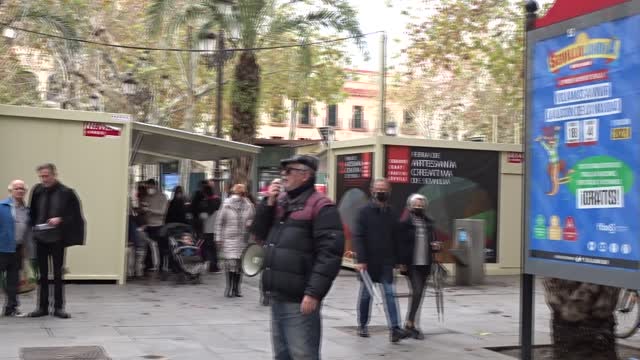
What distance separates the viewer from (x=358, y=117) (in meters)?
63.6

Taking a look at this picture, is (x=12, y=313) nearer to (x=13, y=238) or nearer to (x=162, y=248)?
(x=13, y=238)

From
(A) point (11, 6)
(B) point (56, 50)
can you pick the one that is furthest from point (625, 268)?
(B) point (56, 50)

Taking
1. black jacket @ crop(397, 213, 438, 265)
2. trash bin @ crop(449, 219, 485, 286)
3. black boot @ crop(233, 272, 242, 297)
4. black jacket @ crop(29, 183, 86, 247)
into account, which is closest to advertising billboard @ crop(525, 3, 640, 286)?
black jacket @ crop(397, 213, 438, 265)

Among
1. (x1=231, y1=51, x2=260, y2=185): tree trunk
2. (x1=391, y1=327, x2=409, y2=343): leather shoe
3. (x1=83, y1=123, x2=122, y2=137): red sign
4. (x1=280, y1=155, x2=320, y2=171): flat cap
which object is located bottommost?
(x1=391, y1=327, x2=409, y2=343): leather shoe

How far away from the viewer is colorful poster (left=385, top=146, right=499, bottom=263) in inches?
562

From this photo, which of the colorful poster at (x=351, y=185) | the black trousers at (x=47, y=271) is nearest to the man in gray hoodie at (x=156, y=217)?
the colorful poster at (x=351, y=185)

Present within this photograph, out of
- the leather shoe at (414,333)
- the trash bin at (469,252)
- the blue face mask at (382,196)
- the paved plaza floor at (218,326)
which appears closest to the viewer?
the paved plaza floor at (218,326)

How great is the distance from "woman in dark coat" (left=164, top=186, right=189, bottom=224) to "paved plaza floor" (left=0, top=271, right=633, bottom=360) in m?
2.08

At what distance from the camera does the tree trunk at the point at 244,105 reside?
1739cm

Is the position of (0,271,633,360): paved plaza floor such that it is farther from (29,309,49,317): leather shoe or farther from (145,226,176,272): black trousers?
(145,226,176,272): black trousers

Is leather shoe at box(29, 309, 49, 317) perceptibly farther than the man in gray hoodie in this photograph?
No

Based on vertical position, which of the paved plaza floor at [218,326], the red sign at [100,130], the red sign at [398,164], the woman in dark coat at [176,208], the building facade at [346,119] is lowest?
the paved plaza floor at [218,326]

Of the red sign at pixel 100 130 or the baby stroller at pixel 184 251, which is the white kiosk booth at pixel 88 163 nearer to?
the red sign at pixel 100 130

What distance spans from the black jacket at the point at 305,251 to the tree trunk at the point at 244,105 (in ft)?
40.6
